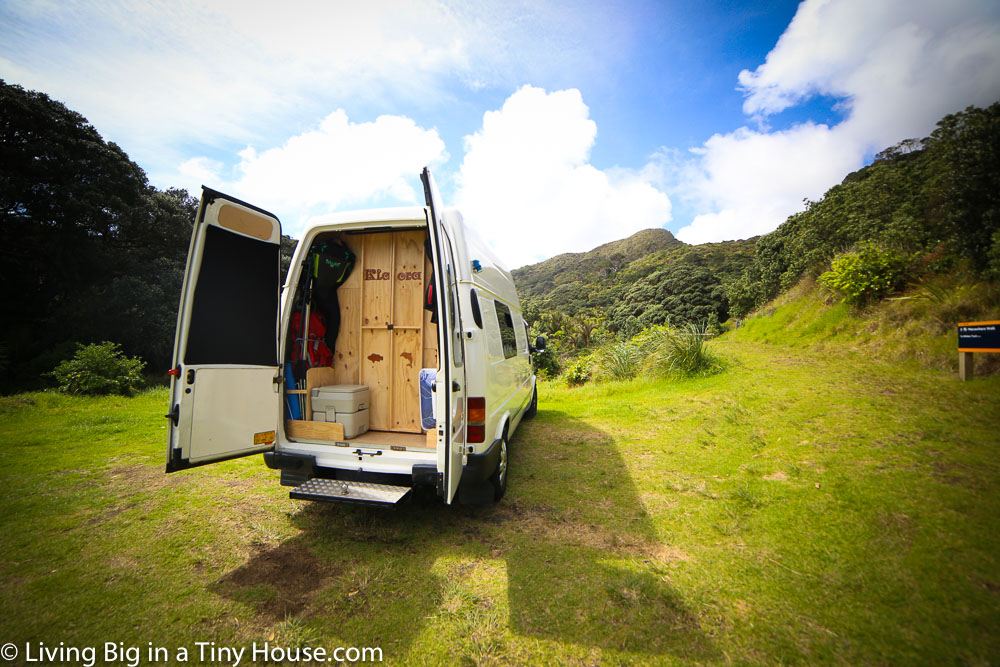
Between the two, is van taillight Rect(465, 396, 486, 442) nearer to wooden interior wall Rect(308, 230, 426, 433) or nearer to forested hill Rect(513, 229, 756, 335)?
wooden interior wall Rect(308, 230, 426, 433)

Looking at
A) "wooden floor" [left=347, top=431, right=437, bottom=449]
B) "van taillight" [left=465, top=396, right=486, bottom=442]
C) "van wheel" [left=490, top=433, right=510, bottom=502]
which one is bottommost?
"van wheel" [left=490, top=433, right=510, bottom=502]

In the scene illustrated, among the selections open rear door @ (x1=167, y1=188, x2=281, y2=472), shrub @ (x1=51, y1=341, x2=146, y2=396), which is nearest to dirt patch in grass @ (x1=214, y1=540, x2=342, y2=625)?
open rear door @ (x1=167, y1=188, x2=281, y2=472)

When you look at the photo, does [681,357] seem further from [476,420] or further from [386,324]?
[476,420]

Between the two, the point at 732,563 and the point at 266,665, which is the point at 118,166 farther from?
the point at 732,563

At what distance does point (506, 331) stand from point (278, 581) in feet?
10.0

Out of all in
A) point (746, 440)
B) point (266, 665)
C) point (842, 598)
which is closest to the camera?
point (266, 665)

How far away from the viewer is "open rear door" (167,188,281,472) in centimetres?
285

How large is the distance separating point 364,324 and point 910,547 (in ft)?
16.0

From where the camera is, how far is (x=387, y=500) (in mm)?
2766

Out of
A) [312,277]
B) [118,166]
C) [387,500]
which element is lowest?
[387,500]

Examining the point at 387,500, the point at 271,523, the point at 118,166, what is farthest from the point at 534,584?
the point at 118,166

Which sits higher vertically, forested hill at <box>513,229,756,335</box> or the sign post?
forested hill at <box>513,229,756,335</box>

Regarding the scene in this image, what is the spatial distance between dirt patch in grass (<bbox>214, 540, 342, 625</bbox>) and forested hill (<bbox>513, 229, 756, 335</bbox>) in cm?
1617

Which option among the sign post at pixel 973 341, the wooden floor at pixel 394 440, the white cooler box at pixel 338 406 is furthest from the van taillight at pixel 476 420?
the sign post at pixel 973 341
